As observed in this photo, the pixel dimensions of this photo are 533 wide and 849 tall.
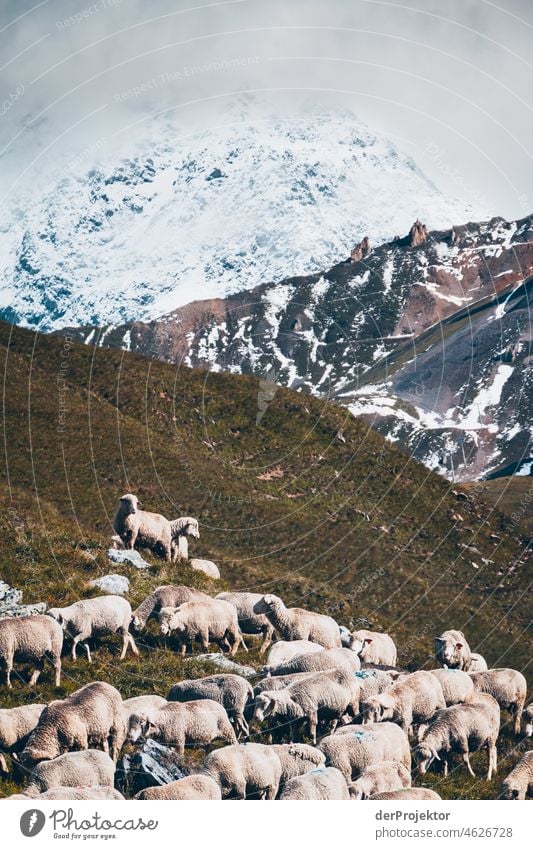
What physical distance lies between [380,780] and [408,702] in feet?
19.4

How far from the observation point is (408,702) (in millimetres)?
35094

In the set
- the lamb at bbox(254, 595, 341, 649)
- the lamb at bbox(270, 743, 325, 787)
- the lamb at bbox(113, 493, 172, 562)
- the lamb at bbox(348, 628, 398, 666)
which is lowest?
the lamb at bbox(270, 743, 325, 787)

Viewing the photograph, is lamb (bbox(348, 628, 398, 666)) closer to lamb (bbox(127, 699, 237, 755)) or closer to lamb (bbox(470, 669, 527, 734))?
lamb (bbox(470, 669, 527, 734))

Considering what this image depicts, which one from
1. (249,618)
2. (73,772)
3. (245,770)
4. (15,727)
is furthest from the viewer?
(249,618)

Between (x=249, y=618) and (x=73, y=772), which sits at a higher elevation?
(x=249, y=618)

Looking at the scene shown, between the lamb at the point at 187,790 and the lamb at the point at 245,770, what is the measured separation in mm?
473

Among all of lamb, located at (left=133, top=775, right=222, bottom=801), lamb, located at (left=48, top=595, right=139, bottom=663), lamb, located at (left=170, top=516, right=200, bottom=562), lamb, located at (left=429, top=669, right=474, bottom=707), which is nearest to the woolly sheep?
lamb, located at (left=48, top=595, right=139, bottom=663)

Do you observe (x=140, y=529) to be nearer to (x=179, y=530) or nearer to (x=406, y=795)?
(x=179, y=530)

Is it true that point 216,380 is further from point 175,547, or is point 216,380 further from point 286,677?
point 286,677

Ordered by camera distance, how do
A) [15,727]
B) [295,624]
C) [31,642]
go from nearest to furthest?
[15,727], [31,642], [295,624]

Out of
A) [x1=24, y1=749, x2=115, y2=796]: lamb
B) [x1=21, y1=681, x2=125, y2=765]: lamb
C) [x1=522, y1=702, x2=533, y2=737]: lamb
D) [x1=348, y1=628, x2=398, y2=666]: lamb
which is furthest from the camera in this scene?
[x1=348, y1=628, x2=398, y2=666]: lamb

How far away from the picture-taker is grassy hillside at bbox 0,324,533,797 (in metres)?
73.2

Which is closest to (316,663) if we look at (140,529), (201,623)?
(201,623)

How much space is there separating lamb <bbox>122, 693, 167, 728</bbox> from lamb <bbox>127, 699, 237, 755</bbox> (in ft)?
0.45
